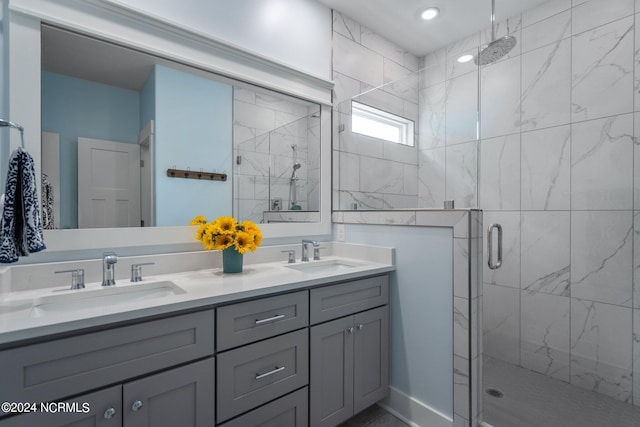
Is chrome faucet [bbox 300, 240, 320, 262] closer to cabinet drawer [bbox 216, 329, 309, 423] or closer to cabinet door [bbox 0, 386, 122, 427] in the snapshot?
cabinet drawer [bbox 216, 329, 309, 423]

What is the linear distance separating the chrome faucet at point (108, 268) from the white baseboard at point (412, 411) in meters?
1.59

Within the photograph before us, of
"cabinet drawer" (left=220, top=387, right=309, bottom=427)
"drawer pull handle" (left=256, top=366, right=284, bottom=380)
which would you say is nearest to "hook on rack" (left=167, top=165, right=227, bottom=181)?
"drawer pull handle" (left=256, top=366, right=284, bottom=380)

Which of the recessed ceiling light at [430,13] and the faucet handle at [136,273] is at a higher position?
the recessed ceiling light at [430,13]

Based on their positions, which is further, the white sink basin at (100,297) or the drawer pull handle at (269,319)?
the drawer pull handle at (269,319)

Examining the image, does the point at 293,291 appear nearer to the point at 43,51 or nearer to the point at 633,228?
the point at 43,51

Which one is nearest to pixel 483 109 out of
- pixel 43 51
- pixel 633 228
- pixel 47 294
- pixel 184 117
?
pixel 633 228

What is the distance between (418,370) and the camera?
174cm

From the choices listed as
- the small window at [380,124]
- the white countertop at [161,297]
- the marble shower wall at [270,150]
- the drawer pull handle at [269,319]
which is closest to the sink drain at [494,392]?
the white countertop at [161,297]

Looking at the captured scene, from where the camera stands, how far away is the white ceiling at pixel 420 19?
89.2 inches

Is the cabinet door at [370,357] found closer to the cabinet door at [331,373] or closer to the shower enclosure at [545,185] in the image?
the cabinet door at [331,373]

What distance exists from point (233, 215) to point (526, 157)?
2098 millimetres

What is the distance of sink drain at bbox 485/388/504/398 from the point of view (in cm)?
195

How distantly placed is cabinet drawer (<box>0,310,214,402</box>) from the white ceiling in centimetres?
228

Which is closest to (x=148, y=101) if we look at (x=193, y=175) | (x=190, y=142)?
(x=190, y=142)
